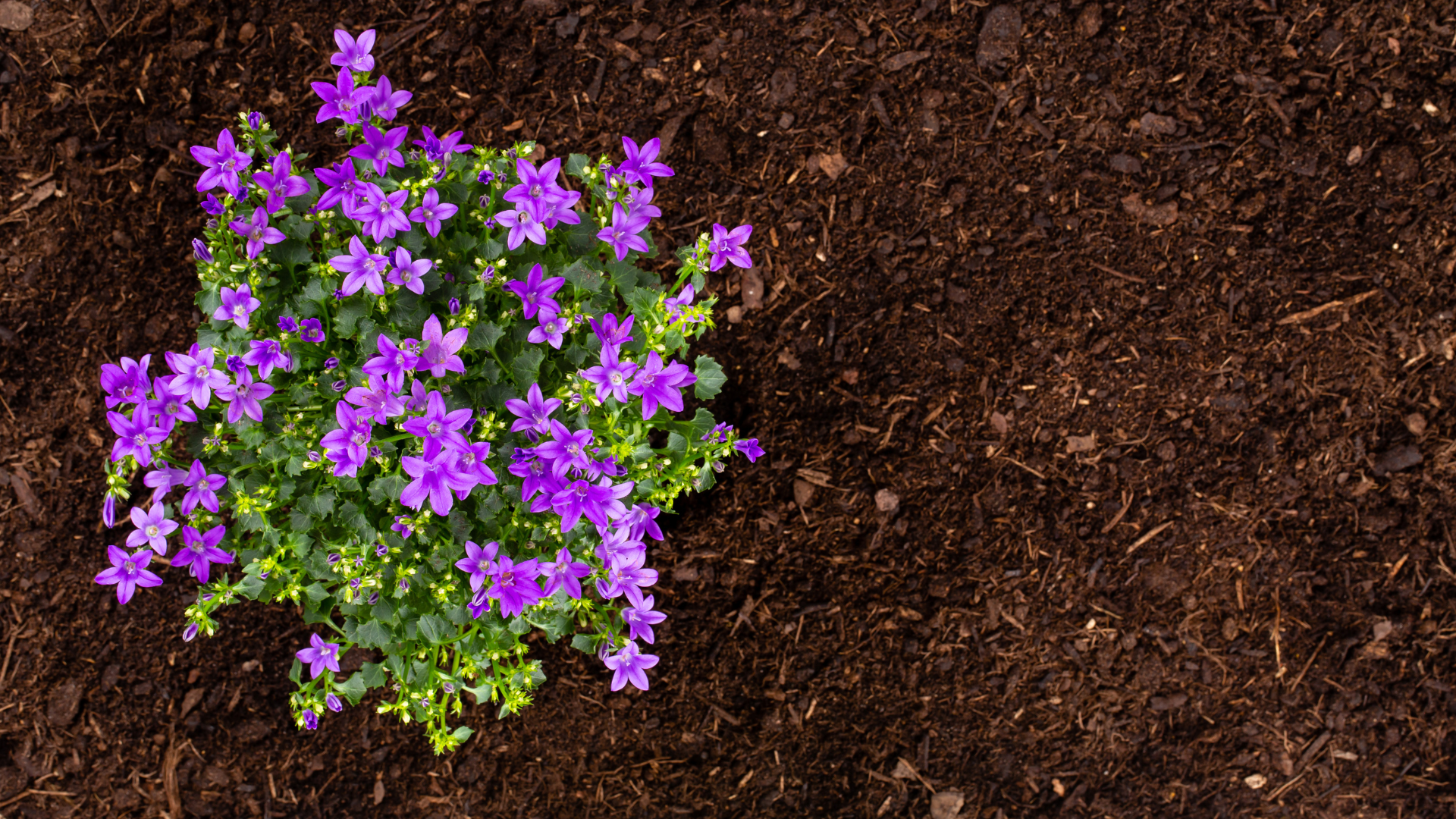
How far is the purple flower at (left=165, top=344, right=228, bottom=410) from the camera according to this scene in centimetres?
204

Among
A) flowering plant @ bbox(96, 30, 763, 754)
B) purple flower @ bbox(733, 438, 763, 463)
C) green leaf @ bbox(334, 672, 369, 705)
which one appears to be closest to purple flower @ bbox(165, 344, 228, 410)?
flowering plant @ bbox(96, 30, 763, 754)

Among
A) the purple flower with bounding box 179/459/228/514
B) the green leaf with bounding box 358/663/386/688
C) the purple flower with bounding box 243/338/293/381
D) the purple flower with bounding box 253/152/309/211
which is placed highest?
the purple flower with bounding box 253/152/309/211

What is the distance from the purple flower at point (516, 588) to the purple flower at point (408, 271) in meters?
0.57

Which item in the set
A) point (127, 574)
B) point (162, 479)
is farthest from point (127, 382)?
point (127, 574)

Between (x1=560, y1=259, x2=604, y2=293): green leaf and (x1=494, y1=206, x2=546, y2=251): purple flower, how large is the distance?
0.19 m

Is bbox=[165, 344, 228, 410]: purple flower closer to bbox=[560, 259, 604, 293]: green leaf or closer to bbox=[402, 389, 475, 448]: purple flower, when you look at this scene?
bbox=[402, 389, 475, 448]: purple flower

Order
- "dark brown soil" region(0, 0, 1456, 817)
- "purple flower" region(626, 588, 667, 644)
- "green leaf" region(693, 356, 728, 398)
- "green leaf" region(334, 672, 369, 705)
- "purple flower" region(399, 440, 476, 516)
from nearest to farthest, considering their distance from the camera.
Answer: "purple flower" region(399, 440, 476, 516)
"purple flower" region(626, 588, 667, 644)
"green leaf" region(693, 356, 728, 398)
"green leaf" region(334, 672, 369, 705)
"dark brown soil" region(0, 0, 1456, 817)

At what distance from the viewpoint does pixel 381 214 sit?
6.81 feet

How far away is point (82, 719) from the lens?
3.70m

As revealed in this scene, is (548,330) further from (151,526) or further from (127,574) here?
(127,574)

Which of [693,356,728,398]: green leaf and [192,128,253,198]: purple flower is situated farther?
[693,356,728,398]: green leaf

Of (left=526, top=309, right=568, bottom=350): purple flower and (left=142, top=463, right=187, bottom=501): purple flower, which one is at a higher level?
(left=526, top=309, right=568, bottom=350): purple flower

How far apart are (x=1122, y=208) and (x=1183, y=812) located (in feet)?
8.07

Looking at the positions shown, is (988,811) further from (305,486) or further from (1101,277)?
(305,486)
